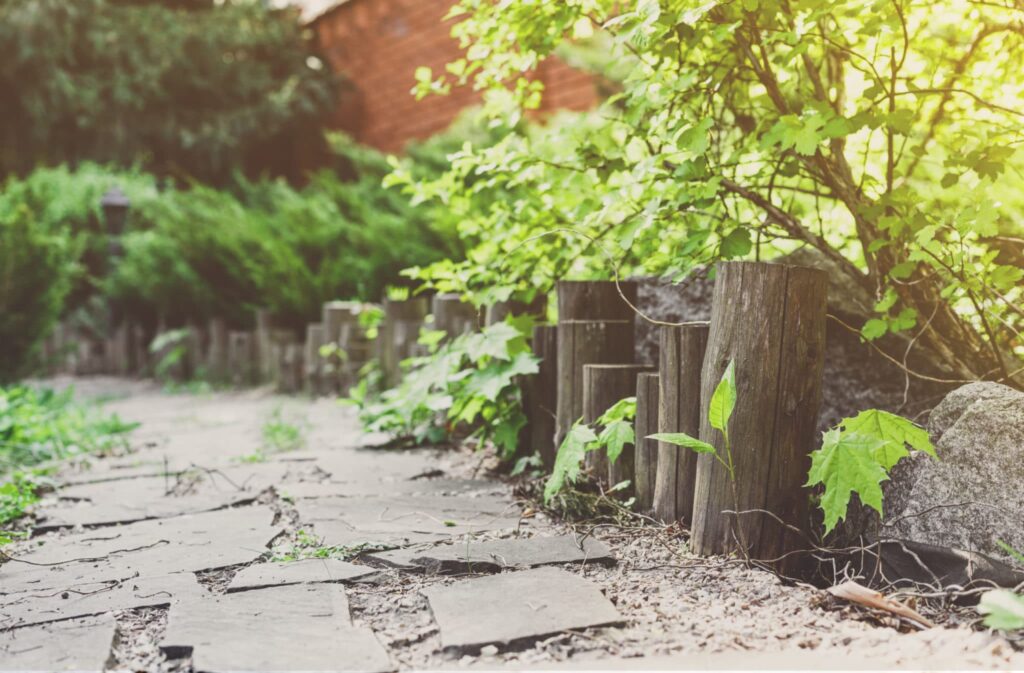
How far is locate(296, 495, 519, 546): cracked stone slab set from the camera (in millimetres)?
2549

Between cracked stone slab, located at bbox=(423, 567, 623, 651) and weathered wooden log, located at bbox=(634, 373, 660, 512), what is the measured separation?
1.93 ft

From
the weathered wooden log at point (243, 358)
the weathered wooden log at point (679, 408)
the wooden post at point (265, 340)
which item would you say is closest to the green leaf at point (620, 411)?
the weathered wooden log at point (679, 408)

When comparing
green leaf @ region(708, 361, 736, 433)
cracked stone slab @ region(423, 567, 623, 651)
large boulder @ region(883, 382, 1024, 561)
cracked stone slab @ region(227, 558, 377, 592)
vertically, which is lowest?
Answer: cracked stone slab @ region(227, 558, 377, 592)

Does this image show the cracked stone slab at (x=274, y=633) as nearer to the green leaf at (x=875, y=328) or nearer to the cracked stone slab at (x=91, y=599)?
the cracked stone slab at (x=91, y=599)

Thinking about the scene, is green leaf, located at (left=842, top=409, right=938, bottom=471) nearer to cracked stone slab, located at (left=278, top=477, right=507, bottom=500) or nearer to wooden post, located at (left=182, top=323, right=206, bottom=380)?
cracked stone slab, located at (left=278, top=477, right=507, bottom=500)

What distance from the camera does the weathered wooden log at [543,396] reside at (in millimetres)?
3230

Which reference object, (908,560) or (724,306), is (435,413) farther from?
(908,560)

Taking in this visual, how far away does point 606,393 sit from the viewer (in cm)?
280

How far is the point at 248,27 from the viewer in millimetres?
13641

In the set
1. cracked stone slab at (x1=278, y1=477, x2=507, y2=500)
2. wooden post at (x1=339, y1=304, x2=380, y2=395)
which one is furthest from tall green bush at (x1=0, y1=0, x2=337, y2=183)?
cracked stone slab at (x1=278, y1=477, x2=507, y2=500)

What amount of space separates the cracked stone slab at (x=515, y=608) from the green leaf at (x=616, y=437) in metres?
0.50

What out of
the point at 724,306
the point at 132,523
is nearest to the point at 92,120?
the point at 132,523

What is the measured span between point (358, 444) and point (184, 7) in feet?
41.9

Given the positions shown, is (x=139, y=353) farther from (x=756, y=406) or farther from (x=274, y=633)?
(x=756, y=406)
